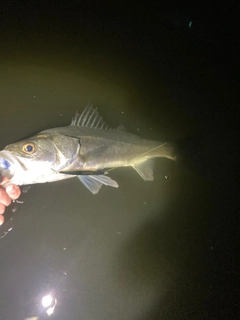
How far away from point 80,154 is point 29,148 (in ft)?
1.34

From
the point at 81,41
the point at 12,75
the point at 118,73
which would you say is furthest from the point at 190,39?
the point at 12,75

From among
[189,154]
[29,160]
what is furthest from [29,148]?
[189,154]

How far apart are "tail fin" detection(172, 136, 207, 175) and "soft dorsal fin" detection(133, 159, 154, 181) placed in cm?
32

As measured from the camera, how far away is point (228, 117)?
3182 mm

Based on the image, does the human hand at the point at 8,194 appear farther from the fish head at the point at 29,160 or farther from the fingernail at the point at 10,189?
the fish head at the point at 29,160

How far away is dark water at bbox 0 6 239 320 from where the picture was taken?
7.47ft

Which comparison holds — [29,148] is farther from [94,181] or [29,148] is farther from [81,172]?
[94,181]

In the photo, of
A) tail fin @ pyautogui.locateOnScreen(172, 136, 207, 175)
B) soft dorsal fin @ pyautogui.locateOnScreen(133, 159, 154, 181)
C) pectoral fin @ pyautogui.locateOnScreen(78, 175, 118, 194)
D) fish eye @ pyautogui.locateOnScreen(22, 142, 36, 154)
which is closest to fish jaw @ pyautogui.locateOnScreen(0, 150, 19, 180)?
fish eye @ pyautogui.locateOnScreen(22, 142, 36, 154)

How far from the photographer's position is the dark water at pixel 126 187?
2277 millimetres

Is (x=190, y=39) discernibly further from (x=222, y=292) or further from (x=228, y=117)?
(x=222, y=292)

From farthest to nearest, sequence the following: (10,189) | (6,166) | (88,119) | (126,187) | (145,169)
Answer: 1. (126,187)
2. (145,169)
3. (88,119)
4. (10,189)
5. (6,166)

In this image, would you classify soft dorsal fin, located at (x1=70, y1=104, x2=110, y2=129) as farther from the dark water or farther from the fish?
the dark water

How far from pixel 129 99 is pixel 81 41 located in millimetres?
1043

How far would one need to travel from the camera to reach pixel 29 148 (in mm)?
1888
